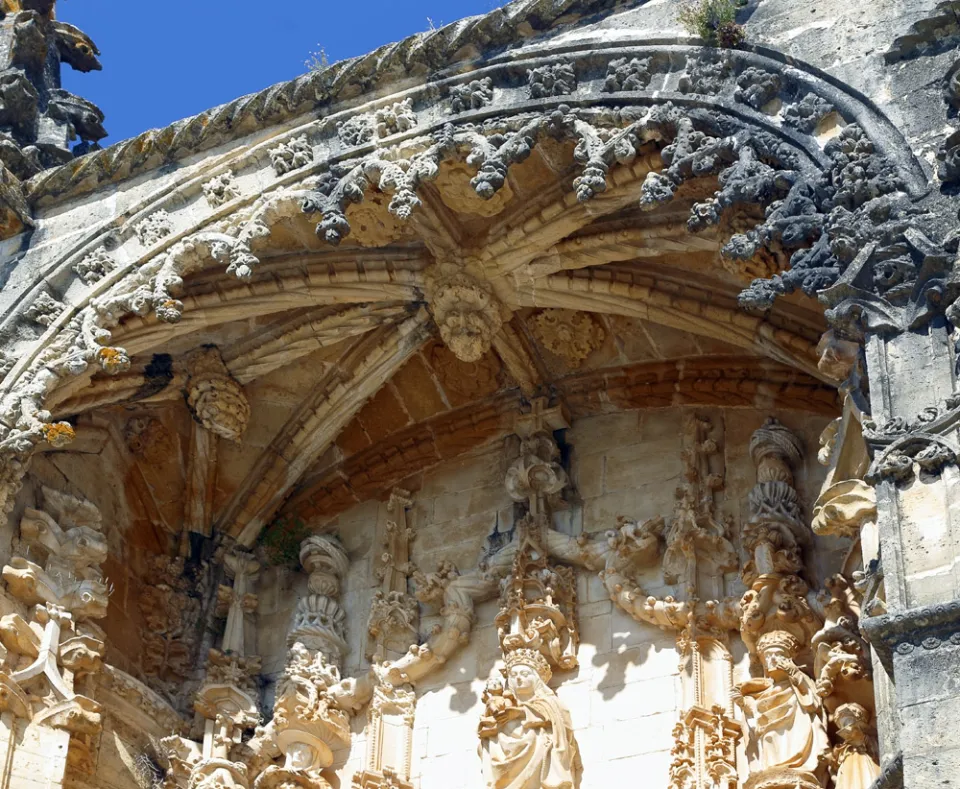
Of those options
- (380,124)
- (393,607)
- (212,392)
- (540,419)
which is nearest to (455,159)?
(380,124)

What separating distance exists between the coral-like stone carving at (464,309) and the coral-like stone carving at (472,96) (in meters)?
0.81

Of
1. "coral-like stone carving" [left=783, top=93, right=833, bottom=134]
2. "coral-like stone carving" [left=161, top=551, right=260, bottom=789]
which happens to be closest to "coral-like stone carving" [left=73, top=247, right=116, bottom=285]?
"coral-like stone carving" [left=161, top=551, right=260, bottom=789]

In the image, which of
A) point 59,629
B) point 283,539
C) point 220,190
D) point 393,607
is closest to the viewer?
point 59,629

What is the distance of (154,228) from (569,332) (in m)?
2.12

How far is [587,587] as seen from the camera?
9938 millimetres

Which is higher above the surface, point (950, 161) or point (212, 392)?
point (212, 392)

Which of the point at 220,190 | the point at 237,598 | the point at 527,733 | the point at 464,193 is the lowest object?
the point at 527,733

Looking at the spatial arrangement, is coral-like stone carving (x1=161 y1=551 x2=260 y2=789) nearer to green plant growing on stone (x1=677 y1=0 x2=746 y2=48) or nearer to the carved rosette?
the carved rosette

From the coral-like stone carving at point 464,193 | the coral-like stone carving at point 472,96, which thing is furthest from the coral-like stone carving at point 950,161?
the coral-like stone carving at point 472,96

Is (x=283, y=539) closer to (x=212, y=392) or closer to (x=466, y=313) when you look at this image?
(x=212, y=392)

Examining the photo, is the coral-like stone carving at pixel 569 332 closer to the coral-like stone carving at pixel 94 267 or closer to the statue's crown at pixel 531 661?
the statue's crown at pixel 531 661

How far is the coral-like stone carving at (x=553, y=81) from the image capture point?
9289mm

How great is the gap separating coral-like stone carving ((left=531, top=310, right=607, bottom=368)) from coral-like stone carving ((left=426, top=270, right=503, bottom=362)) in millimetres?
466

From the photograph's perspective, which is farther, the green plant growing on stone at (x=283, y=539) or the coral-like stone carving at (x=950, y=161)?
the green plant growing on stone at (x=283, y=539)
